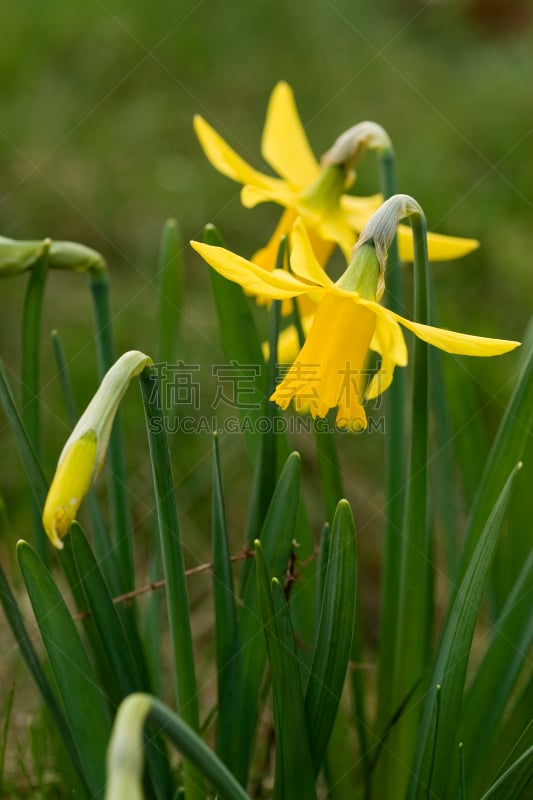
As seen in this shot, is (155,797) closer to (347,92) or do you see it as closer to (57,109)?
(57,109)

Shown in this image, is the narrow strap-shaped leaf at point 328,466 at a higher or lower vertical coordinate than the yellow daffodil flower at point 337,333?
lower

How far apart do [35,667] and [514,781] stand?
0.49 metres

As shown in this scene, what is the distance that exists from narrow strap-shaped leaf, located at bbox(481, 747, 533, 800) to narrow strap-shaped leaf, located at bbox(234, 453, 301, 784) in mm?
251

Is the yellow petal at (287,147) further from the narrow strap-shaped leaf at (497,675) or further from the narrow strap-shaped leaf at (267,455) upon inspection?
the narrow strap-shaped leaf at (497,675)

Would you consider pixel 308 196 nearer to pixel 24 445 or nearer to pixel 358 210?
pixel 358 210

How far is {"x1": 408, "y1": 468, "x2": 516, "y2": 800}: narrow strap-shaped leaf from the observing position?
85 centimetres

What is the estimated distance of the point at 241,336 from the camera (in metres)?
1.04

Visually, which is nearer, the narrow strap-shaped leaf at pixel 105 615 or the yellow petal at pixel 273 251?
the narrow strap-shaped leaf at pixel 105 615

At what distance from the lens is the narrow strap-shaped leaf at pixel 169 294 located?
3.70 ft

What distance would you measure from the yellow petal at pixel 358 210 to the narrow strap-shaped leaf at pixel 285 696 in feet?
1.70

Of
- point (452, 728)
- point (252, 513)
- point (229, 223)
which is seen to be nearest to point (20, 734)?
point (252, 513)

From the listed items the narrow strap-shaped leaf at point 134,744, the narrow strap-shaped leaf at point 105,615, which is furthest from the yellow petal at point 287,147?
the narrow strap-shaped leaf at point 134,744

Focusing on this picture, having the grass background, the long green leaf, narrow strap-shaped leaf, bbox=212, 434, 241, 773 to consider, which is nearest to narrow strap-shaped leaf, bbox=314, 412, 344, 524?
narrow strap-shaped leaf, bbox=212, 434, 241, 773

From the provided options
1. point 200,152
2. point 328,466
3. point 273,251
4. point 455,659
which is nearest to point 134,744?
Result: point 455,659
